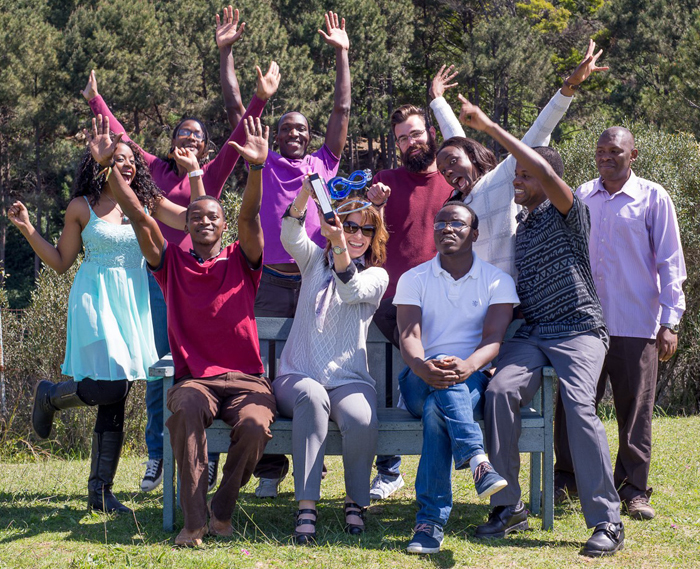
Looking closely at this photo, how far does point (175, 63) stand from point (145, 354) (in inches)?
1010

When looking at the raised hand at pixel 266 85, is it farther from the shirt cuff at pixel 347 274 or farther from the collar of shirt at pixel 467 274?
the collar of shirt at pixel 467 274

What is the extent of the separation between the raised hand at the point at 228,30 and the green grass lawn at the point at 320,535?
3.03 m

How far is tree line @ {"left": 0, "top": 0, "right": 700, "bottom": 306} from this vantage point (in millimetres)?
27344

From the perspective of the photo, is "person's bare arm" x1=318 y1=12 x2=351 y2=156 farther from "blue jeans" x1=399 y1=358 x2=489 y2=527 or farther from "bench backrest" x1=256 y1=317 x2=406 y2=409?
"blue jeans" x1=399 y1=358 x2=489 y2=527

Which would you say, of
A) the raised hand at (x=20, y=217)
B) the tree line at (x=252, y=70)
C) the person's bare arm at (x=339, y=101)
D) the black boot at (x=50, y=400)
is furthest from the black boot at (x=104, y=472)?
the tree line at (x=252, y=70)

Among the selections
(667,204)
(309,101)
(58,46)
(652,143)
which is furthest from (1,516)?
(58,46)

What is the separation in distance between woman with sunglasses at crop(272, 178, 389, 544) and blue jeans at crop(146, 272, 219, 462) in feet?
3.01

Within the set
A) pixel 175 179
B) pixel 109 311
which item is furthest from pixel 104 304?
pixel 175 179

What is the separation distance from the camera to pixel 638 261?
15.4 feet

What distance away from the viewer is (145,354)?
4.71m

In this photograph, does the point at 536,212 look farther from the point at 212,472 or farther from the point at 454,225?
the point at 212,472

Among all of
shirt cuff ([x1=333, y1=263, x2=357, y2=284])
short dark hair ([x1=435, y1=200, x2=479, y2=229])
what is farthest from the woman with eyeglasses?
short dark hair ([x1=435, y1=200, x2=479, y2=229])

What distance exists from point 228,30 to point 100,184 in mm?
1741

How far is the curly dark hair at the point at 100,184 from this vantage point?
4758mm
